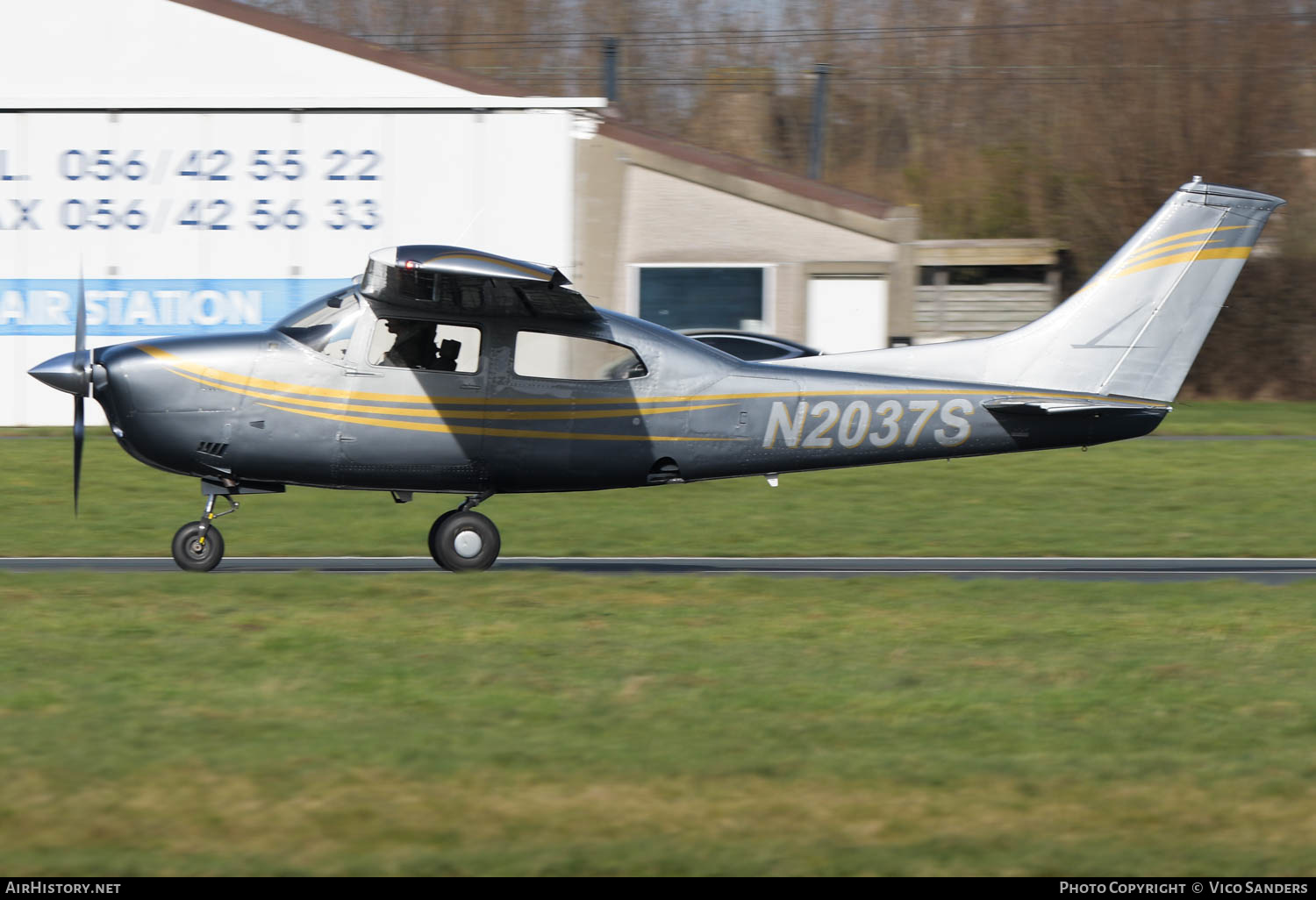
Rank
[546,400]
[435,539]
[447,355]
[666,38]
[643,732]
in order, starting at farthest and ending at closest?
[666,38] < [435,539] < [546,400] < [447,355] < [643,732]

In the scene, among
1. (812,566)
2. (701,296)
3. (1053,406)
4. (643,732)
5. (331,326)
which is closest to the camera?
(643,732)

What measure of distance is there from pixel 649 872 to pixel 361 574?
6602 mm

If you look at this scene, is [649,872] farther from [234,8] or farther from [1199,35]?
[1199,35]

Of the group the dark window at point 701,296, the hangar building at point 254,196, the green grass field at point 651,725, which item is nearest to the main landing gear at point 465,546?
the green grass field at point 651,725

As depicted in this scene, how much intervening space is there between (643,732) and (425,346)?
5072mm

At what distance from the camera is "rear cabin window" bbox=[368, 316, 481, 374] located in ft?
35.4

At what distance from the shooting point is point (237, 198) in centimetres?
2198

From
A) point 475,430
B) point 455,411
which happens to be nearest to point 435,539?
point 475,430

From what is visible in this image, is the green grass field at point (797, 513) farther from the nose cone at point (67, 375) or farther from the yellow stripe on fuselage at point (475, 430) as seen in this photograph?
the nose cone at point (67, 375)

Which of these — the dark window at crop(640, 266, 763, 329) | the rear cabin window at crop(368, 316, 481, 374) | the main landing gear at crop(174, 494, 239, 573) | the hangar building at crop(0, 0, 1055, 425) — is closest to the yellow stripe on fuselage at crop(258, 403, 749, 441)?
the rear cabin window at crop(368, 316, 481, 374)

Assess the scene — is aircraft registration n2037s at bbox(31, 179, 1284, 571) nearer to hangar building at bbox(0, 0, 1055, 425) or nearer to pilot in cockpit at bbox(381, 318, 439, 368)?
pilot in cockpit at bbox(381, 318, 439, 368)

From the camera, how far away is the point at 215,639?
27.2 ft

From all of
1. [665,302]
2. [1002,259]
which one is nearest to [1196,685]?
[665,302]

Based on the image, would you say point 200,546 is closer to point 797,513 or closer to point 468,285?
point 468,285
